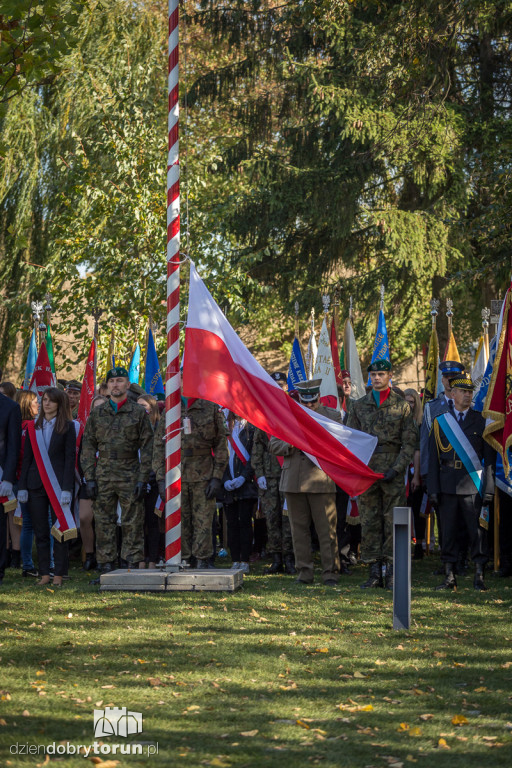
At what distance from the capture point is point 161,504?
12.1m

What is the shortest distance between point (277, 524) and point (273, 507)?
219 mm

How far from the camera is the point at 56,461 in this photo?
10852 mm

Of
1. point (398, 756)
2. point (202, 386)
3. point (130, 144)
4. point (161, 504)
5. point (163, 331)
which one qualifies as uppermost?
point (130, 144)

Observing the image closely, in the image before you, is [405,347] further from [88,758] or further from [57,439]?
[88,758]

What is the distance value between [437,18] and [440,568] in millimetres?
9229

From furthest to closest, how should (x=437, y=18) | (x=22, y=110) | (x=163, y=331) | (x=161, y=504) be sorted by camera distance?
1. (x=22, y=110)
2. (x=163, y=331)
3. (x=437, y=18)
4. (x=161, y=504)

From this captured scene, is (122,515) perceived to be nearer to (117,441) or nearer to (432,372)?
(117,441)

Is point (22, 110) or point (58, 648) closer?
point (58, 648)

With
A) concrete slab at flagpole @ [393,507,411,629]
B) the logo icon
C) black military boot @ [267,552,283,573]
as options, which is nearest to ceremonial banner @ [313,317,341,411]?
black military boot @ [267,552,283,573]

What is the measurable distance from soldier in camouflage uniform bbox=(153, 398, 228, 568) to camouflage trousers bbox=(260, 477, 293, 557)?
1.10 m

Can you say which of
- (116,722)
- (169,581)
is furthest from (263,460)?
(116,722)

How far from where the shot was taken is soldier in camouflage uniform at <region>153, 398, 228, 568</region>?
1127cm

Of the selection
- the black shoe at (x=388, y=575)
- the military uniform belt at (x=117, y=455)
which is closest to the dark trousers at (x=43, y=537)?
the military uniform belt at (x=117, y=455)

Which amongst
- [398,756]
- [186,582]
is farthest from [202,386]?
[398,756]
